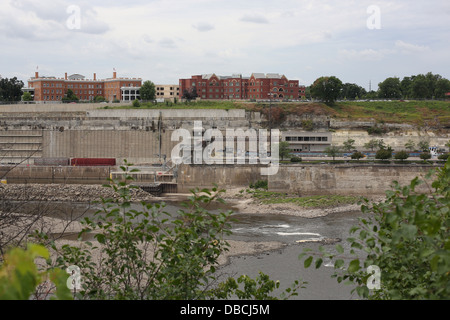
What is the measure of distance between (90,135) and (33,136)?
31.5ft

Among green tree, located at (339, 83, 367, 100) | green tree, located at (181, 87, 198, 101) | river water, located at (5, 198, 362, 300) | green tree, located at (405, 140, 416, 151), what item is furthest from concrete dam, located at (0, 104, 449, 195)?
green tree, located at (339, 83, 367, 100)

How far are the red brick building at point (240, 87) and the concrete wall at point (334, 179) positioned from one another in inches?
2001

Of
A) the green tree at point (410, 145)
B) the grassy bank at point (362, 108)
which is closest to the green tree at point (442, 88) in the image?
the grassy bank at point (362, 108)

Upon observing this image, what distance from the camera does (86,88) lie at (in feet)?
347

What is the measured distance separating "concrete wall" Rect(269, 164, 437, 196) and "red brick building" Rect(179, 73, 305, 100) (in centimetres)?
5084

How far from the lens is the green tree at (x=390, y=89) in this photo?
110 meters

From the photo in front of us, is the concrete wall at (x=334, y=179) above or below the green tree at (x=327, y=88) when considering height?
below

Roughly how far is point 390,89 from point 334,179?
6732 cm

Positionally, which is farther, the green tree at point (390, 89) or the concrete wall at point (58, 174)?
the green tree at point (390, 89)

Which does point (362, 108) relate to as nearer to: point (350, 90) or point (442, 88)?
point (442, 88)

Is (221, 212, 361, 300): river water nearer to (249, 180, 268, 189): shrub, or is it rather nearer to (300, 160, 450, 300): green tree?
(249, 180, 268, 189): shrub

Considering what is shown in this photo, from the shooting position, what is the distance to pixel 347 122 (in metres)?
79.4

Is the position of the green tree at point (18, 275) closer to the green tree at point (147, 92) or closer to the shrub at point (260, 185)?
the shrub at point (260, 185)

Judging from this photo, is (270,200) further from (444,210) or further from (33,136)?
(33,136)
